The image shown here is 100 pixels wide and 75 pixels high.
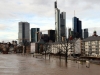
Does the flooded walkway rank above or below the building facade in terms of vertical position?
below

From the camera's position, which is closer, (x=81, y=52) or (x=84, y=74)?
(x=84, y=74)

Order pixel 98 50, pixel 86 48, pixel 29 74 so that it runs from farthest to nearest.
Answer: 1. pixel 86 48
2. pixel 98 50
3. pixel 29 74

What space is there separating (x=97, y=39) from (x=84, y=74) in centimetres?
8953

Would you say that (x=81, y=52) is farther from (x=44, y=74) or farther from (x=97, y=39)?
(x=44, y=74)

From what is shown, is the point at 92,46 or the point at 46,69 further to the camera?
the point at 92,46

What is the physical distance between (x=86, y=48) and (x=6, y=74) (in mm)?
105991

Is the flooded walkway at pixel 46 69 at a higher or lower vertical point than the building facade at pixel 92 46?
lower

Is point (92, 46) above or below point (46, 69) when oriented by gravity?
above

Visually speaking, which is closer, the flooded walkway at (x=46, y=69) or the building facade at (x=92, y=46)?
the flooded walkway at (x=46, y=69)

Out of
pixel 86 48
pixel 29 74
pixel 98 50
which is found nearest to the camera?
pixel 29 74

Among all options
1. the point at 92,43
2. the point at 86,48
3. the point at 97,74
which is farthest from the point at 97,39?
the point at 97,74

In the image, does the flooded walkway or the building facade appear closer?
the flooded walkway

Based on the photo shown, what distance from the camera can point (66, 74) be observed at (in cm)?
3781

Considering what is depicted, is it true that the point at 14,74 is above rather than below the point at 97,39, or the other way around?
below
